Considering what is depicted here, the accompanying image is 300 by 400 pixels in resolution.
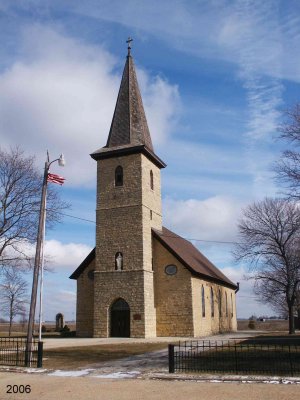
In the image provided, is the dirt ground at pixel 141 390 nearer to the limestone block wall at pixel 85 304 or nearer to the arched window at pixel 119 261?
the arched window at pixel 119 261

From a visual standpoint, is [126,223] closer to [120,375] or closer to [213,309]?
[213,309]

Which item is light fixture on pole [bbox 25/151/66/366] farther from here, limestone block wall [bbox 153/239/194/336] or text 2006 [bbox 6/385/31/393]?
limestone block wall [bbox 153/239/194/336]

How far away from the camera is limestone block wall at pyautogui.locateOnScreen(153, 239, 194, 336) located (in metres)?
29.5

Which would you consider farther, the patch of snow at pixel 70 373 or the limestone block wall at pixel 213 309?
the limestone block wall at pixel 213 309

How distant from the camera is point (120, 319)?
29344 mm

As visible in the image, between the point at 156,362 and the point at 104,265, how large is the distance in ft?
53.3

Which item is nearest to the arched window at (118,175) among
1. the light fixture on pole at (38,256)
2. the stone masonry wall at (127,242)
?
the stone masonry wall at (127,242)

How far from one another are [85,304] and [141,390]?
23.1 meters

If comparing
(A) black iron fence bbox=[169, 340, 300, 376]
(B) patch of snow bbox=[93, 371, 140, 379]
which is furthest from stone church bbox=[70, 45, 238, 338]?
(B) patch of snow bbox=[93, 371, 140, 379]

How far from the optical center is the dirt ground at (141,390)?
8984 mm

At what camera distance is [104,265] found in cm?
3047

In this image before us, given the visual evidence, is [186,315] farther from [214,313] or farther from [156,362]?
[156,362]

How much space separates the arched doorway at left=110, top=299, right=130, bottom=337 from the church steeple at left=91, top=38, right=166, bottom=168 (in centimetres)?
1074

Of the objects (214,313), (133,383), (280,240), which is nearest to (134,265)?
(214,313)
